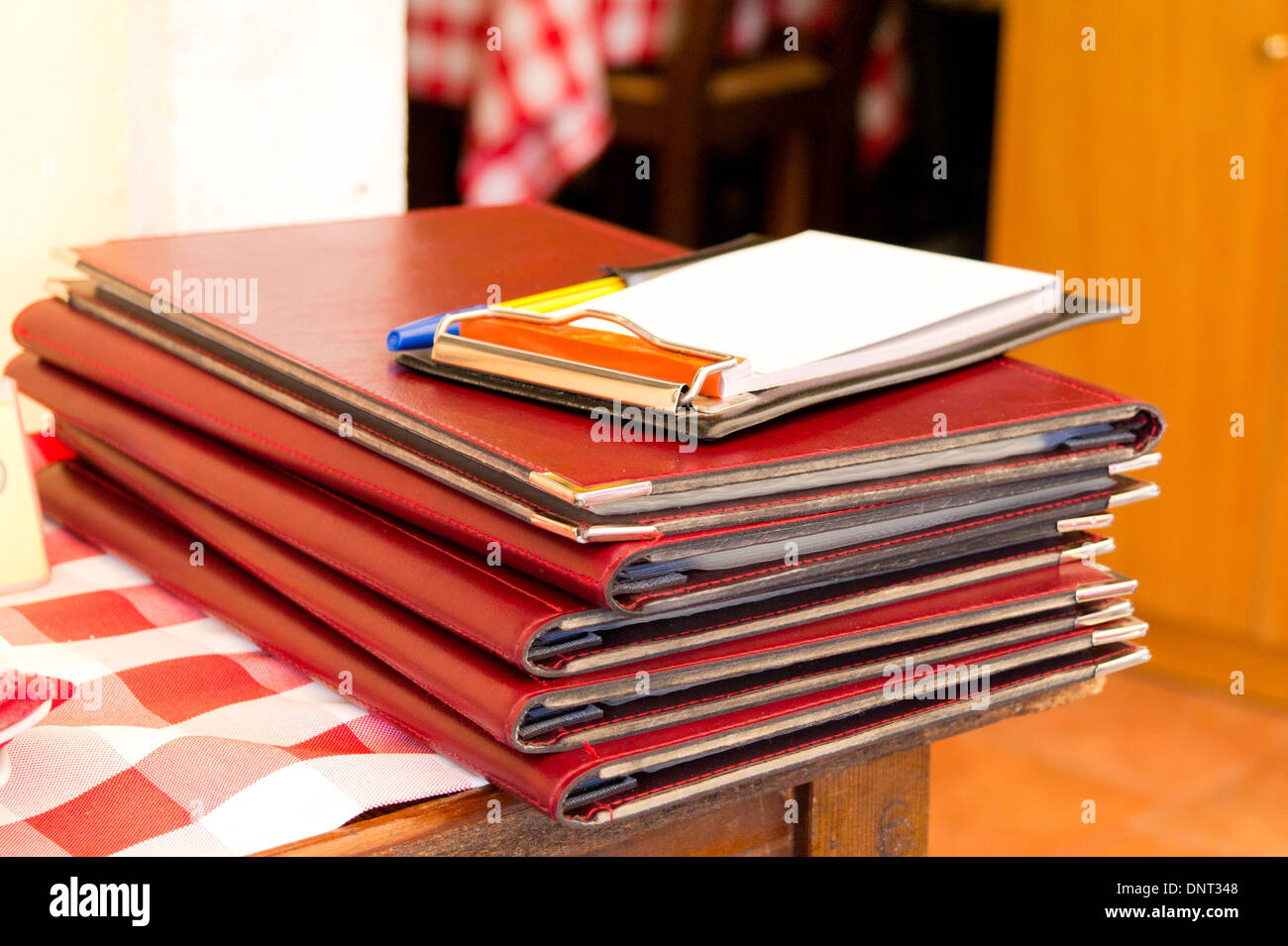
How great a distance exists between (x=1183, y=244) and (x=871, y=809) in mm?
1825

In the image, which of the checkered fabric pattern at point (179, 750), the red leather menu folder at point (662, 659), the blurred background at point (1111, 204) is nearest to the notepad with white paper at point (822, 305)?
the red leather menu folder at point (662, 659)

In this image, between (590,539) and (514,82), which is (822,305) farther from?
(514,82)

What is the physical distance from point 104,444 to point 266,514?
208mm

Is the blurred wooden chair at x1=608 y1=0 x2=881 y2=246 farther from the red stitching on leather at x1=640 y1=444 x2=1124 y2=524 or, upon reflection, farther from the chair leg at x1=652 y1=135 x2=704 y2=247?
the red stitching on leather at x1=640 y1=444 x2=1124 y2=524

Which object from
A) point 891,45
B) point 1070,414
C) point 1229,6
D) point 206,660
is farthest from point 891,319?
point 891,45

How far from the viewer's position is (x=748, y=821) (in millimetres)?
651

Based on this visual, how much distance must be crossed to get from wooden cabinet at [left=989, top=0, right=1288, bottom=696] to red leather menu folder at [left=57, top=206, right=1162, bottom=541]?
1603 mm

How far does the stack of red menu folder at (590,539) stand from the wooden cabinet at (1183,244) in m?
1.70

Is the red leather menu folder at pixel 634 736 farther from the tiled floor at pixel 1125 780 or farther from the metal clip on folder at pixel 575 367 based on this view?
the tiled floor at pixel 1125 780

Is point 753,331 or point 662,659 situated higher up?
point 753,331

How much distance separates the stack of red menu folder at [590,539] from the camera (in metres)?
0.51

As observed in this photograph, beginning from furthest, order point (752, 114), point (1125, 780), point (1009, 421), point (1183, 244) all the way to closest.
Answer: point (752, 114)
point (1183, 244)
point (1125, 780)
point (1009, 421)

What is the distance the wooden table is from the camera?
21.4 inches

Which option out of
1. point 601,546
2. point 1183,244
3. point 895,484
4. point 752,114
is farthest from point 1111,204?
point 601,546
